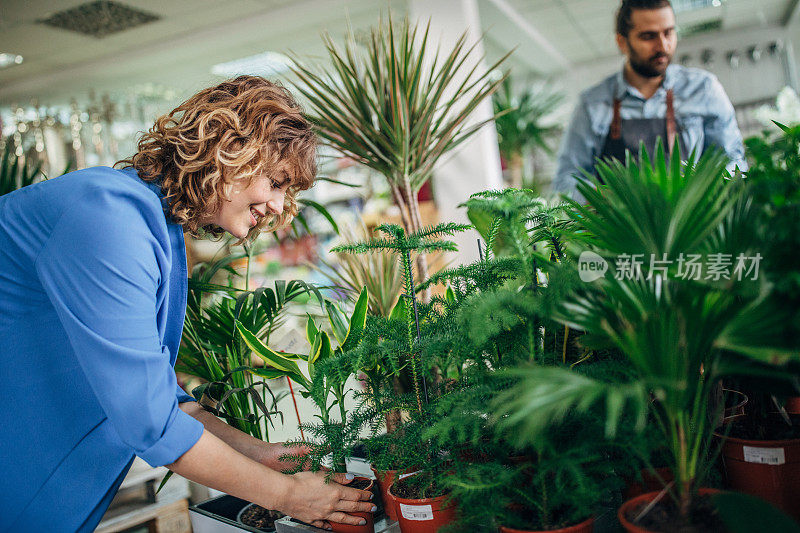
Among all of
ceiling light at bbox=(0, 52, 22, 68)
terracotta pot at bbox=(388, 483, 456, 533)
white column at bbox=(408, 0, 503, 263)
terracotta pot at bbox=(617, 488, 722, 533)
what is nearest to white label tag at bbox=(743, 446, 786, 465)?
terracotta pot at bbox=(617, 488, 722, 533)

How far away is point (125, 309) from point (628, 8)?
234 cm

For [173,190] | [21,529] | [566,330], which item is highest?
[173,190]

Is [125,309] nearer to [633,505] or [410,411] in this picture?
[410,411]

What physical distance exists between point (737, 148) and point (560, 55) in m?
6.80

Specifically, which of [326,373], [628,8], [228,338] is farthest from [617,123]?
[326,373]

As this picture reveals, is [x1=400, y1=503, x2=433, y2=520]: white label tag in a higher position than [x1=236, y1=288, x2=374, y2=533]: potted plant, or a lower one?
lower

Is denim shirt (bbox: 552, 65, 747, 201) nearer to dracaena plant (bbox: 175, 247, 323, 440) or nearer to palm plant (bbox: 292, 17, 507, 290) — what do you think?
palm plant (bbox: 292, 17, 507, 290)

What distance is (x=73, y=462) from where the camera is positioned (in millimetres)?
1109

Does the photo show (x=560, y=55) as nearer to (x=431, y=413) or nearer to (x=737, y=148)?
(x=737, y=148)

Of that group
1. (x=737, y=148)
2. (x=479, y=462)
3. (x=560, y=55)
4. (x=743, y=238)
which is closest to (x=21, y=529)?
(x=479, y=462)

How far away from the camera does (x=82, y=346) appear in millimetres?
947

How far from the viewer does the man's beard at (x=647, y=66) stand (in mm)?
2520

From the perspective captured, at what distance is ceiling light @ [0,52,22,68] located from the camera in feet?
17.6

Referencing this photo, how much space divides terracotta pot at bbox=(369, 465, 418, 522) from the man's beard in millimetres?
2124
